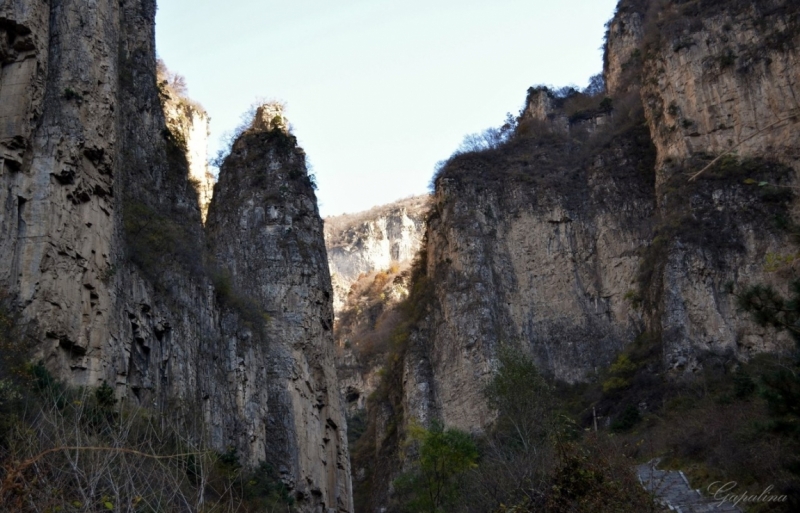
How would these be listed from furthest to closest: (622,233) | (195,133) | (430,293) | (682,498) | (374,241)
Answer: (374,241)
(430,293)
(622,233)
(195,133)
(682,498)

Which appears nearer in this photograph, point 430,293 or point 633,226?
point 633,226

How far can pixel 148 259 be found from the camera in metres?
28.5

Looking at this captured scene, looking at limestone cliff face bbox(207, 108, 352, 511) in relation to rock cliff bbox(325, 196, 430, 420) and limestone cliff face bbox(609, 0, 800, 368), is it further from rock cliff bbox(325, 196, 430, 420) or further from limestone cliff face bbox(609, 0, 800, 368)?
rock cliff bbox(325, 196, 430, 420)

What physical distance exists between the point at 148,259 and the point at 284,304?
1323cm

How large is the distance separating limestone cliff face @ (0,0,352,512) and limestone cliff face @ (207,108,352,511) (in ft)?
0.27

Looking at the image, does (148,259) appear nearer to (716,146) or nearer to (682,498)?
(682,498)

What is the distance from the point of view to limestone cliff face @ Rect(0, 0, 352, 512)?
2178cm

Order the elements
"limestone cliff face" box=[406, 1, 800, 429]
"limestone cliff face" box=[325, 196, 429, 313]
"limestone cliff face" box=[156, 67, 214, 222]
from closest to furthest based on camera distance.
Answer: "limestone cliff face" box=[156, 67, 214, 222]
"limestone cliff face" box=[406, 1, 800, 429]
"limestone cliff face" box=[325, 196, 429, 313]

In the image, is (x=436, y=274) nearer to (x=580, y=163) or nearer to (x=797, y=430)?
(x=580, y=163)

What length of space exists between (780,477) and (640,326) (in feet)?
97.8

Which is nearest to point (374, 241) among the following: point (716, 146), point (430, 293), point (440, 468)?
point (430, 293)

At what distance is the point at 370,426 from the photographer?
211 feet

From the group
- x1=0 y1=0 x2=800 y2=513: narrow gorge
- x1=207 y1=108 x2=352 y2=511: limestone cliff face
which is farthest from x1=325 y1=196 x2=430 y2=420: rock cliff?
x1=207 y1=108 x2=352 y2=511: limestone cliff face

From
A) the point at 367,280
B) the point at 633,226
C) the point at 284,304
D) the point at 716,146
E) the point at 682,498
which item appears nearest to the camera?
the point at 682,498
